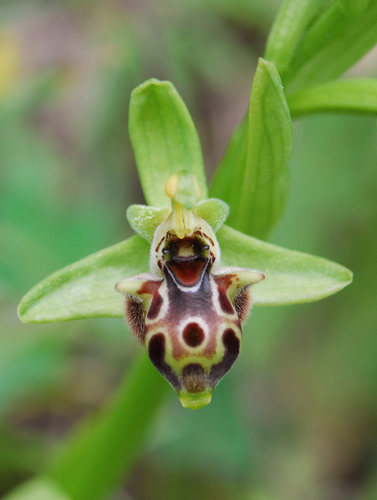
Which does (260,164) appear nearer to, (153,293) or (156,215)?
(156,215)

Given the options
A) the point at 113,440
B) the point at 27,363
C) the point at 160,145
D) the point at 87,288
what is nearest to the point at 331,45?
the point at 160,145

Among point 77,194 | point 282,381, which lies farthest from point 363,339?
point 77,194

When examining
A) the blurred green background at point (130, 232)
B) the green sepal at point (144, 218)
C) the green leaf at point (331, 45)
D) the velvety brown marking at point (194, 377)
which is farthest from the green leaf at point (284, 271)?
the blurred green background at point (130, 232)

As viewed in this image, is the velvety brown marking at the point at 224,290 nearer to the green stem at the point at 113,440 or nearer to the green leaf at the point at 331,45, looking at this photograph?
the green stem at the point at 113,440

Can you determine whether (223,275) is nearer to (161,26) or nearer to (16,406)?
(16,406)

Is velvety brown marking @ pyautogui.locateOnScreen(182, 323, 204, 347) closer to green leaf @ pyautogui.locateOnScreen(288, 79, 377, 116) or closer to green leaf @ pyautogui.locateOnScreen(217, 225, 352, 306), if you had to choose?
green leaf @ pyautogui.locateOnScreen(217, 225, 352, 306)
